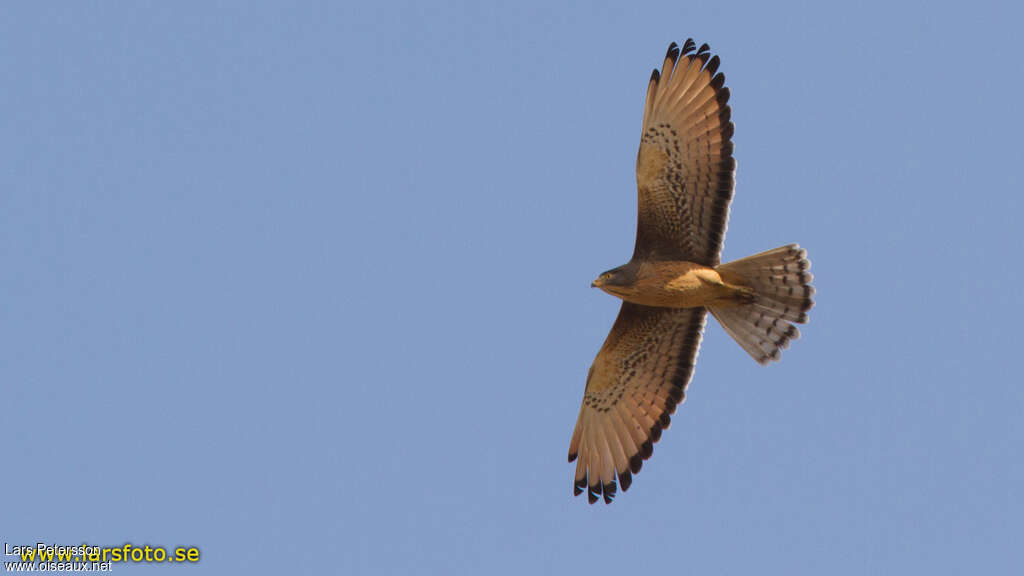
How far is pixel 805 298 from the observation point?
11.1 meters

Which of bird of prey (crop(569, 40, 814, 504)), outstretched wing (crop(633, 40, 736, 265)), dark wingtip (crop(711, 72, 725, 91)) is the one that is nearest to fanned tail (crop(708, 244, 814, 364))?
bird of prey (crop(569, 40, 814, 504))

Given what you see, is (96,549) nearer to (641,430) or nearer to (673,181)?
(641,430)

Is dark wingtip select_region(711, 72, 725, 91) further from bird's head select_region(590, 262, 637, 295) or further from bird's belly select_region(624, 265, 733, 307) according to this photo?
bird's head select_region(590, 262, 637, 295)

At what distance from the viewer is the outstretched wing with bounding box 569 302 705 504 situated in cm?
1164

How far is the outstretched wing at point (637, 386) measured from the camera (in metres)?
11.6

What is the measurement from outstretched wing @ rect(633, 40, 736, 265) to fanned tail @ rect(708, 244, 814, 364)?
1.11 feet

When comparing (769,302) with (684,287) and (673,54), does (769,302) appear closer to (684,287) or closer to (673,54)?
(684,287)

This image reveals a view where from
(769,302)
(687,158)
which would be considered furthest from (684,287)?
(687,158)

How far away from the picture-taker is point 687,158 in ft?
35.6

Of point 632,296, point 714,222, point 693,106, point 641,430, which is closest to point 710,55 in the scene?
point 693,106

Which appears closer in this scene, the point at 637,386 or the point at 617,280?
the point at 617,280

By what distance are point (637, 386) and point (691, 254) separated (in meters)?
1.44

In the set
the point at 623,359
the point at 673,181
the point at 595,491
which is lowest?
the point at 595,491

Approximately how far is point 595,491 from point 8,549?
198 inches
